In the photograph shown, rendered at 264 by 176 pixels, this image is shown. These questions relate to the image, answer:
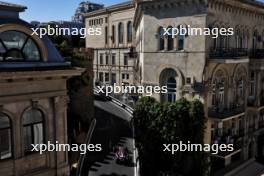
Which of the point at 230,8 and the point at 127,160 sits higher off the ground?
the point at 230,8

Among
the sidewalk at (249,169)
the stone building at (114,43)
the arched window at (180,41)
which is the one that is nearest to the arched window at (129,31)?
the stone building at (114,43)

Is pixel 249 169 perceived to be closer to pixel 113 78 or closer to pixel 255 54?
pixel 255 54

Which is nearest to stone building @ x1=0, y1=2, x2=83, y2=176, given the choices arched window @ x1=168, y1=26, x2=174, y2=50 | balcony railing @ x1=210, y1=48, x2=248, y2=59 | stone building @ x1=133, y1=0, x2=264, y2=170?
stone building @ x1=133, y1=0, x2=264, y2=170

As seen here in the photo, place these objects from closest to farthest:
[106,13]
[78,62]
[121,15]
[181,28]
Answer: [181,28] < [78,62] < [121,15] < [106,13]

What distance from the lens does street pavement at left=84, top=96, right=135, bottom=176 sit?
71.3 ft

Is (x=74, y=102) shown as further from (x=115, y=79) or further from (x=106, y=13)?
(x=106, y=13)

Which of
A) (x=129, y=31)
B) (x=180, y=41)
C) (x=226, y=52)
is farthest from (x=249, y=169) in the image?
(x=129, y=31)

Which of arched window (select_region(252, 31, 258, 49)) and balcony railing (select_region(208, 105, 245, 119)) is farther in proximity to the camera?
arched window (select_region(252, 31, 258, 49))

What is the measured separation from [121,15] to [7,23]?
34899 mm

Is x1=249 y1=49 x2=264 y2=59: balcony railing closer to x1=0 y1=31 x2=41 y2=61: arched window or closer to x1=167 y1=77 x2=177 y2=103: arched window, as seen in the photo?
x1=167 y1=77 x2=177 y2=103: arched window

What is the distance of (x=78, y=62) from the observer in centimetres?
2916

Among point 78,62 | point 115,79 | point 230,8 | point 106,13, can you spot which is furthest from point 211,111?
point 106,13

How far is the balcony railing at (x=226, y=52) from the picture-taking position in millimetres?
25766

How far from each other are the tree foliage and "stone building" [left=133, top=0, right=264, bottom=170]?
7.31 feet
